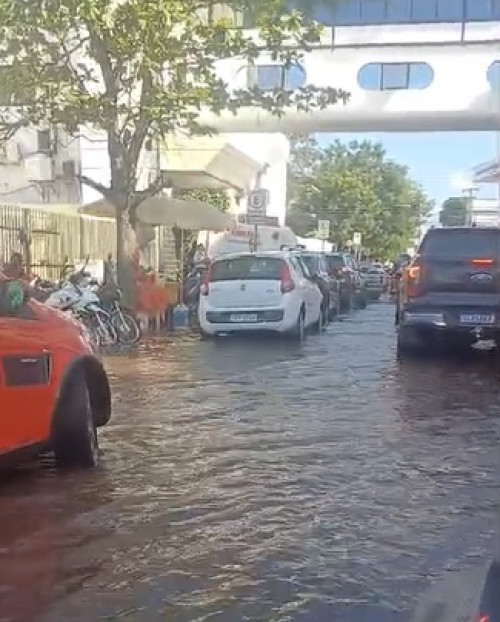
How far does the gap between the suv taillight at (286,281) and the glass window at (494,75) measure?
64.0 ft

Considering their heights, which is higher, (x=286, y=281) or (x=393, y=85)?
(x=393, y=85)

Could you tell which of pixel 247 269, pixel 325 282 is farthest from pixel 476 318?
pixel 325 282

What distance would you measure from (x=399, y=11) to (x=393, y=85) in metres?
7.73

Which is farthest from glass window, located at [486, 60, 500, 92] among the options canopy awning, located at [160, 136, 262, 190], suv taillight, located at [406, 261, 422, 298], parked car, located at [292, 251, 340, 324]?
suv taillight, located at [406, 261, 422, 298]

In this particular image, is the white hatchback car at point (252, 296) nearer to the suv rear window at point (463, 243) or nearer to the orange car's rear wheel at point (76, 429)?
the suv rear window at point (463, 243)

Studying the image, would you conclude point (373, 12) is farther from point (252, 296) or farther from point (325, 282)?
point (252, 296)

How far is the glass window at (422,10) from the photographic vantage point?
42656mm

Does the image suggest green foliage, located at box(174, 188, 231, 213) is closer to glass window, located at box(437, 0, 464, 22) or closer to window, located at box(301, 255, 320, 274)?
glass window, located at box(437, 0, 464, 22)

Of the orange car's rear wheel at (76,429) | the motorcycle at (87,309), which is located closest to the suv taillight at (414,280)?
the motorcycle at (87,309)

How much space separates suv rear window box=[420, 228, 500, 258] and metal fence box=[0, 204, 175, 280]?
8735 mm

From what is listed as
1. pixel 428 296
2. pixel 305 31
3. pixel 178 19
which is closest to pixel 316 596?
pixel 428 296

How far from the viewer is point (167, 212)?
942 inches

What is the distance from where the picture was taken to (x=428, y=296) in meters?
Answer: 14.5

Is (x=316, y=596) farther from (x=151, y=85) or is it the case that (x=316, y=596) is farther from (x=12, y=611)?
(x=151, y=85)
